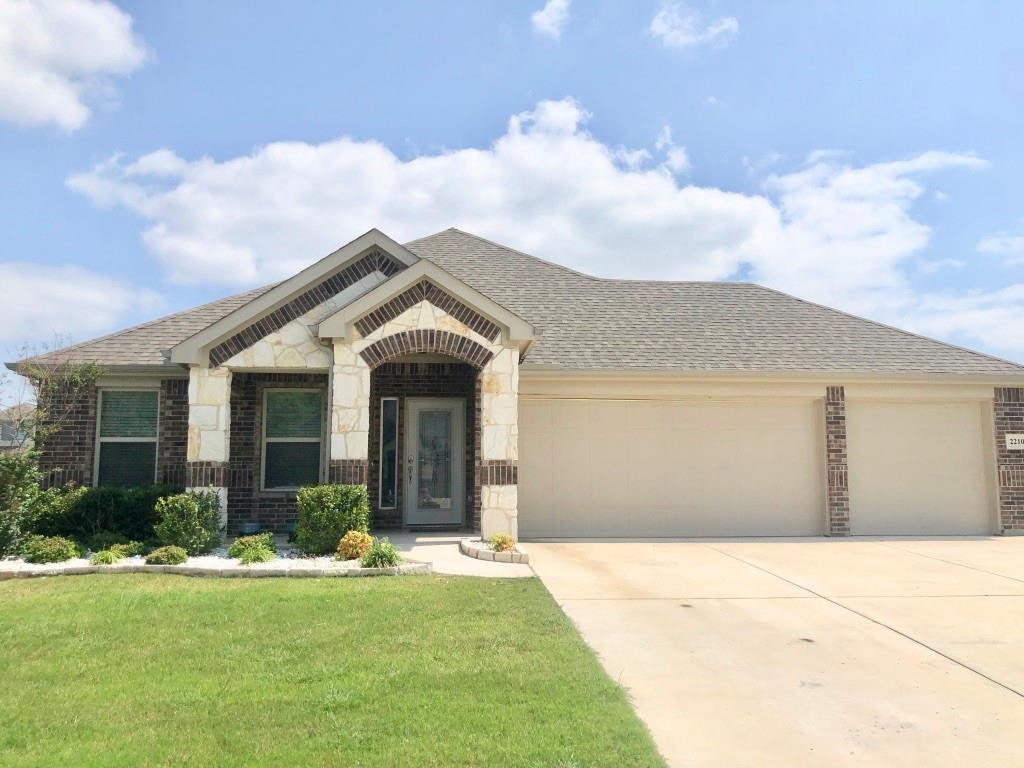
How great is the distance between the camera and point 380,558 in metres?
9.27

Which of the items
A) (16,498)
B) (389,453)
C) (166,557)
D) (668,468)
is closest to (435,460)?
(389,453)

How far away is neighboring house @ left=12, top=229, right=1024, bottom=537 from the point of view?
11195 millimetres

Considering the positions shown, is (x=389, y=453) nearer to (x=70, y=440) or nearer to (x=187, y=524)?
(x=187, y=524)

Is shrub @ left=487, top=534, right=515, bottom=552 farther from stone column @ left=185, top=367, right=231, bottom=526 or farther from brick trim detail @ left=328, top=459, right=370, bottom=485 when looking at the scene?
stone column @ left=185, top=367, right=231, bottom=526

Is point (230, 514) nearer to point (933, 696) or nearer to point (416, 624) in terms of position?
point (416, 624)

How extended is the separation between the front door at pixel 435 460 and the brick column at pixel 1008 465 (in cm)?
1018

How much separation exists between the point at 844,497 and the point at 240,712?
11.9 meters

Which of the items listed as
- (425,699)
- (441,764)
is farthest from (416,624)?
(441,764)

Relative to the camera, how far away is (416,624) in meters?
6.65

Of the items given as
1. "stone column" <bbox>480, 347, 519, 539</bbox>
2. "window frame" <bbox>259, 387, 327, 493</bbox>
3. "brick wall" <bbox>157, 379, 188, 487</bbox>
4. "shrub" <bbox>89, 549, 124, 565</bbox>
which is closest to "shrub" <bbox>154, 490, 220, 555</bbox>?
"shrub" <bbox>89, 549, 124, 565</bbox>

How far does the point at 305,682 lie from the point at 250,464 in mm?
8045

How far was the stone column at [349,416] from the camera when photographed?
10688 millimetres

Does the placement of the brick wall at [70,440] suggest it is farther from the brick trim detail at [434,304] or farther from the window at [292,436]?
the brick trim detail at [434,304]

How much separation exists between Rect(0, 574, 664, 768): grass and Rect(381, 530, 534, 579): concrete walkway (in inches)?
53.2
